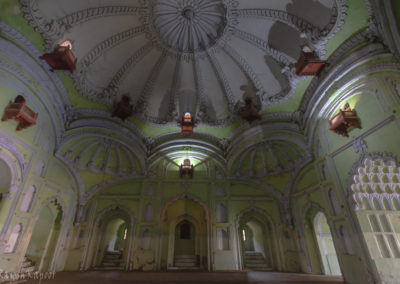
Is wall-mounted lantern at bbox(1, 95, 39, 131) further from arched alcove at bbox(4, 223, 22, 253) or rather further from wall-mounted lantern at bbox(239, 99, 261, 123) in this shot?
wall-mounted lantern at bbox(239, 99, 261, 123)

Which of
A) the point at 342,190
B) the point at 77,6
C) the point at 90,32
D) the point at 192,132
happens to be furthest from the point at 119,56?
the point at 342,190

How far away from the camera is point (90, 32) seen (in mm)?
8164

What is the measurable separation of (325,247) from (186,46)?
462 inches

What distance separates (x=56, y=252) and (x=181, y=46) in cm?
1136

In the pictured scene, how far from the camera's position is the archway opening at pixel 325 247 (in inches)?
340

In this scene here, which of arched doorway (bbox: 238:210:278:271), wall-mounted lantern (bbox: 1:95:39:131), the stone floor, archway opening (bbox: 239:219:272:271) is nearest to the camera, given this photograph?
wall-mounted lantern (bbox: 1:95:39:131)

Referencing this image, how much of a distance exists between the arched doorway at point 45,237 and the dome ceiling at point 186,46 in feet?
18.5

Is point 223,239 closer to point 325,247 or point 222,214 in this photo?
point 222,214

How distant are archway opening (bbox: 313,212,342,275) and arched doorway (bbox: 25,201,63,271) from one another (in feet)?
39.5

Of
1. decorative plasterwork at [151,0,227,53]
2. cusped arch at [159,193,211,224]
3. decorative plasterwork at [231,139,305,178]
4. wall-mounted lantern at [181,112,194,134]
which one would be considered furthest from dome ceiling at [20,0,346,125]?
cusped arch at [159,193,211,224]

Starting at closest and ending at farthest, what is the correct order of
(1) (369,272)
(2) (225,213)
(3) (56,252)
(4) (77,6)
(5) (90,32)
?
(1) (369,272)
(4) (77,6)
(5) (90,32)
(3) (56,252)
(2) (225,213)

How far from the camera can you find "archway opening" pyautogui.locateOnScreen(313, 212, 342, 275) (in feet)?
28.3

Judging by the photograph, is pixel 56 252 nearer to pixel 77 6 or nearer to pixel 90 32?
pixel 90 32

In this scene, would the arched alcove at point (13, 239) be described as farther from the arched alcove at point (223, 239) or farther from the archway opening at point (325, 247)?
the archway opening at point (325, 247)
